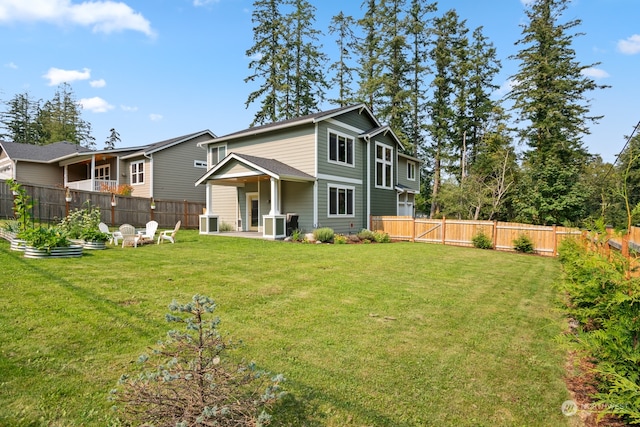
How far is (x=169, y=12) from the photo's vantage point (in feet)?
36.2

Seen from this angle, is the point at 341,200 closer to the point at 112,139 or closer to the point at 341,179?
the point at 341,179

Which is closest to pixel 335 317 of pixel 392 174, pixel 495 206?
pixel 392 174

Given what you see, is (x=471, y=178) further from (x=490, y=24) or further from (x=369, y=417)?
(x=369, y=417)

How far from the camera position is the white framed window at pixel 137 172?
21586 mm

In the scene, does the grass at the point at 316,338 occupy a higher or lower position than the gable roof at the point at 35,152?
lower

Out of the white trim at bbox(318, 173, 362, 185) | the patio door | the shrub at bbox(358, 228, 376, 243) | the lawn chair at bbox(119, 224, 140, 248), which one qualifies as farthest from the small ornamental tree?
the patio door

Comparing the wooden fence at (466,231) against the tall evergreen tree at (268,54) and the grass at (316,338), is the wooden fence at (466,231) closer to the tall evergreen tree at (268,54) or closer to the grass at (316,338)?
the grass at (316,338)

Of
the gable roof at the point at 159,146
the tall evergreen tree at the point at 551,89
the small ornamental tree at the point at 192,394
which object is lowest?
the small ornamental tree at the point at 192,394

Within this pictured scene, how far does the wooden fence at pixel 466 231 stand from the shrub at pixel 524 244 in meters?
0.18

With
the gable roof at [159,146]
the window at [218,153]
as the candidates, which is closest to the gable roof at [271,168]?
the window at [218,153]

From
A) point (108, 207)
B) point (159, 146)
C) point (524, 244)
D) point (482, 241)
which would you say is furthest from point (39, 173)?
point (524, 244)

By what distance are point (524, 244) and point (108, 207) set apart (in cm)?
1975

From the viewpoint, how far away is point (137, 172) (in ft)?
71.7

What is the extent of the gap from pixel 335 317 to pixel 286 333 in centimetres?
85
